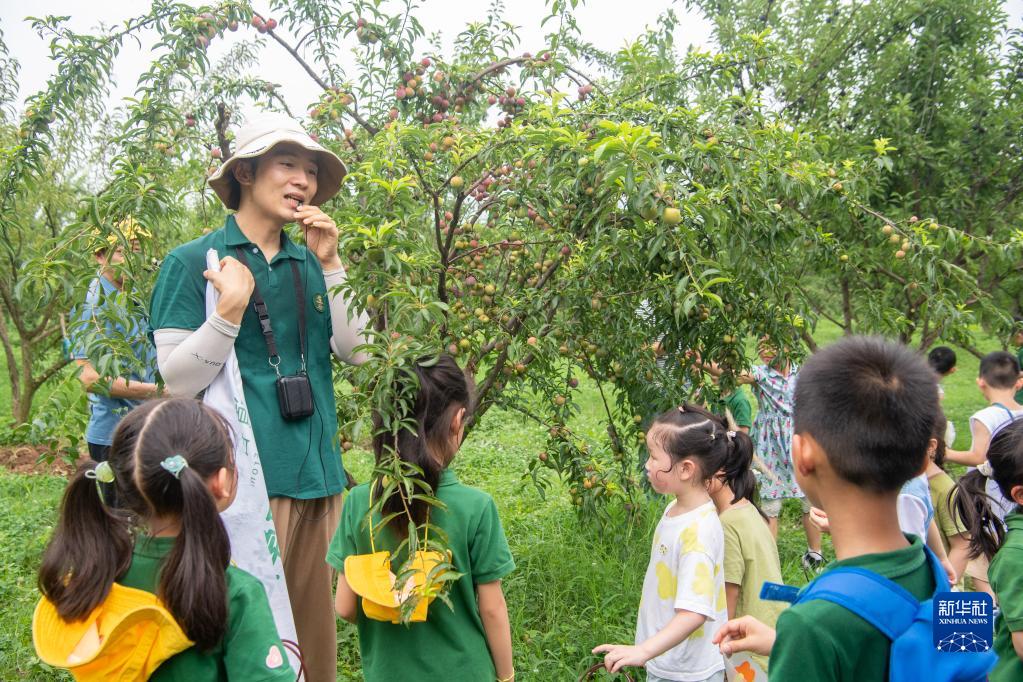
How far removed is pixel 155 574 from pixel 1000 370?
3.72 m

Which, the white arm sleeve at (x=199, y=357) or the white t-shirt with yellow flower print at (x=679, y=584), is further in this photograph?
the white t-shirt with yellow flower print at (x=679, y=584)

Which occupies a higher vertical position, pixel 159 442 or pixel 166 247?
pixel 166 247

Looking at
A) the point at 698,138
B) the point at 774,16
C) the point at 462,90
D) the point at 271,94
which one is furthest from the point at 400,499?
the point at 774,16

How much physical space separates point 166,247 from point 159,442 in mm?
3290

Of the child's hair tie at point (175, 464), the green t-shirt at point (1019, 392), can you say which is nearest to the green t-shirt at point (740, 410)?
the green t-shirt at point (1019, 392)

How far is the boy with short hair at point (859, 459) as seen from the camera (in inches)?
47.0

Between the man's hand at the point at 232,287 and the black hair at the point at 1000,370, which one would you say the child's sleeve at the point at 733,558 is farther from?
the black hair at the point at 1000,370

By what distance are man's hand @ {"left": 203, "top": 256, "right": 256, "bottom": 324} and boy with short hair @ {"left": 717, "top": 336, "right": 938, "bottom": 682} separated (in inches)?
50.9

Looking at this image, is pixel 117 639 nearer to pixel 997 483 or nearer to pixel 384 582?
pixel 384 582

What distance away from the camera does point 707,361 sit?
3.04 metres

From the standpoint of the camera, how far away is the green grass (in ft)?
10.9

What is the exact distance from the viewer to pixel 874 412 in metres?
1.28

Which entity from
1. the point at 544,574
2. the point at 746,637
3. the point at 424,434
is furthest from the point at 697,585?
the point at 544,574

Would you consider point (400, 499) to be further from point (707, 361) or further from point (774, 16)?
point (774, 16)
